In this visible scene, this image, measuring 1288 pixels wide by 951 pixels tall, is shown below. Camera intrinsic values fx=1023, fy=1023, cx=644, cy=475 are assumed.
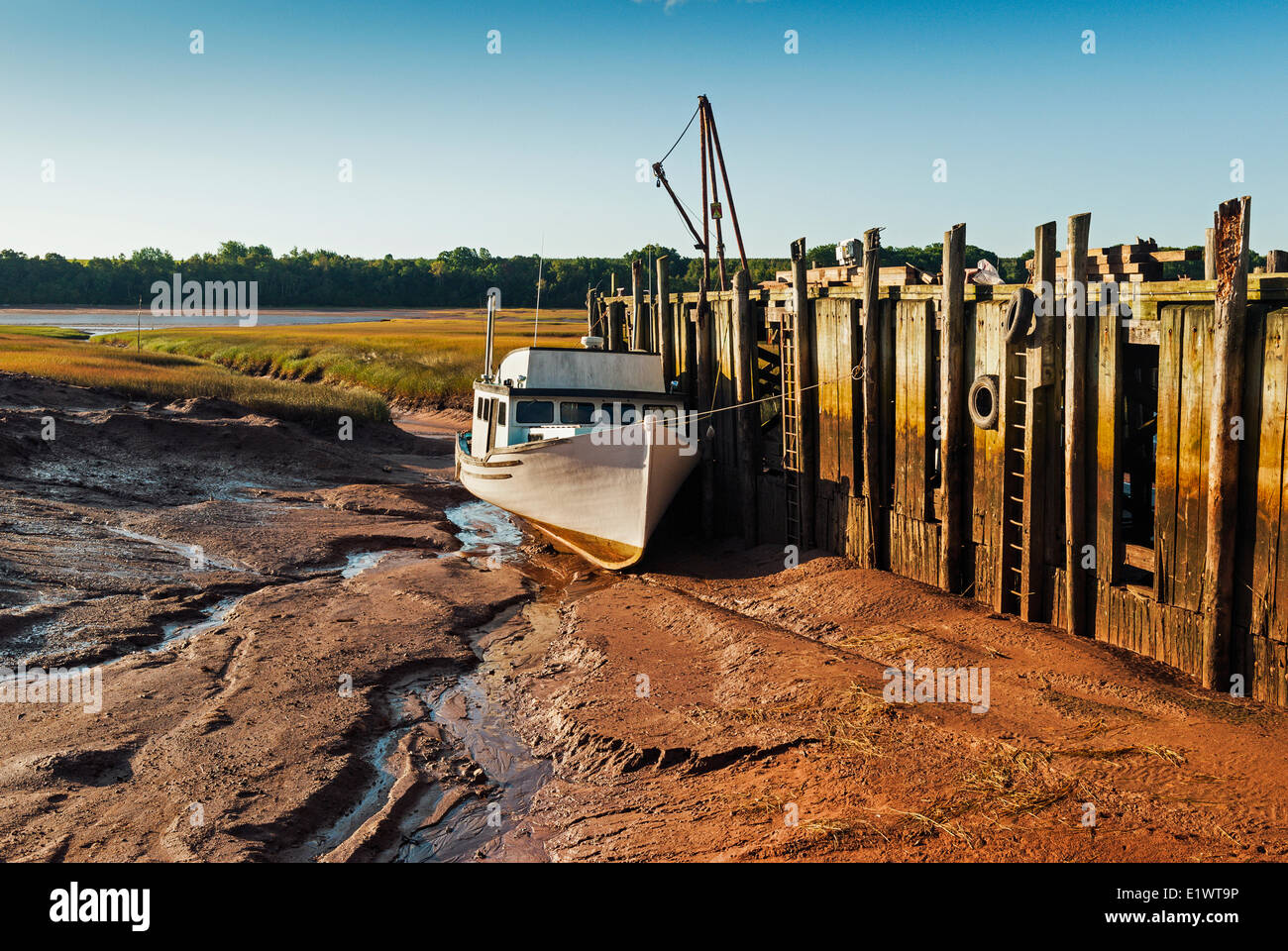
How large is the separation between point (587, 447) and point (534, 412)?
6.46ft

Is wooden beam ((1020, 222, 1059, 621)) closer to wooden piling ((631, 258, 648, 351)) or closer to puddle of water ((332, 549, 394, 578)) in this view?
puddle of water ((332, 549, 394, 578))

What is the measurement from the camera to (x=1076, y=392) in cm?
902

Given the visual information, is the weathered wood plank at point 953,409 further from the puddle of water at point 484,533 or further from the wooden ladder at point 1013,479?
the puddle of water at point 484,533

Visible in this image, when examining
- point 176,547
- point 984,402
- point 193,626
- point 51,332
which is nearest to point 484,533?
point 176,547

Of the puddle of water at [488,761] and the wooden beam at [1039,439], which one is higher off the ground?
the wooden beam at [1039,439]

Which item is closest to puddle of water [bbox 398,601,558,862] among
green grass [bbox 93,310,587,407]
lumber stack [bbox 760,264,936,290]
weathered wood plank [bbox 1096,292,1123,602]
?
weathered wood plank [bbox 1096,292,1123,602]

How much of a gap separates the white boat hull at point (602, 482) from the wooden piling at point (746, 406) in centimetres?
80

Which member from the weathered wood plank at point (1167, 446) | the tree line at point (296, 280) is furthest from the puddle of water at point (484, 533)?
the tree line at point (296, 280)

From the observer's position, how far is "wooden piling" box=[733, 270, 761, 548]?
14758 mm

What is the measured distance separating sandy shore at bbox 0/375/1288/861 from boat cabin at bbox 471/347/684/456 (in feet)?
7.39

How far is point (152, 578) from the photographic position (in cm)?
1345

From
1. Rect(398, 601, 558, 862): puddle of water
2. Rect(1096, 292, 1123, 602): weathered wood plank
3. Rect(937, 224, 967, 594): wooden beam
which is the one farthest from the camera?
Rect(937, 224, 967, 594): wooden beam

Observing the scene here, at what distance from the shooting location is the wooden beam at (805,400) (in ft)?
43.4
